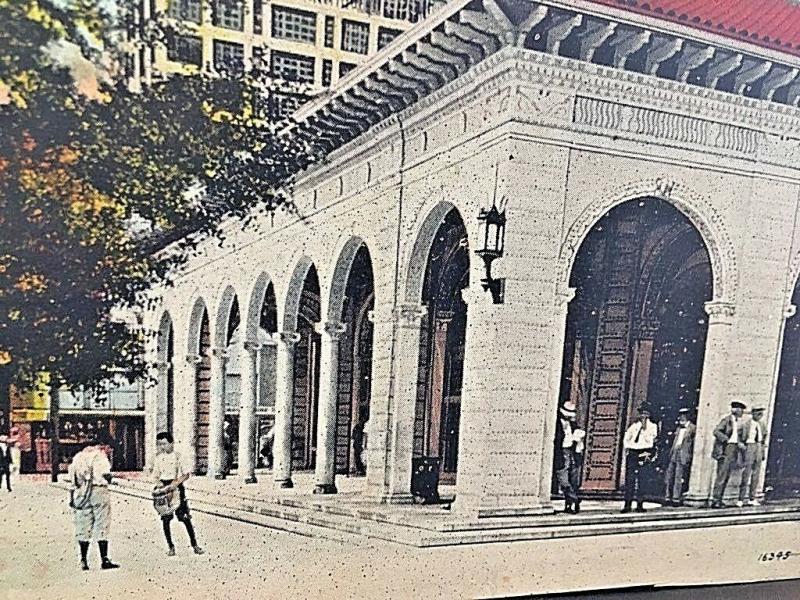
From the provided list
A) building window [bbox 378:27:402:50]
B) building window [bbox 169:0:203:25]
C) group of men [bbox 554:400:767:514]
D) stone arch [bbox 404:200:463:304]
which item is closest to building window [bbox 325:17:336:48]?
building window [bbox 378:27:402:50]

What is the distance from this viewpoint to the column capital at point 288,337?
1.88 m

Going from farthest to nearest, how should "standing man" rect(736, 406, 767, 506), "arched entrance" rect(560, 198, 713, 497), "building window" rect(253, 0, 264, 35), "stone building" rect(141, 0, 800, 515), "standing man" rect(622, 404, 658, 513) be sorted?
"standing man" rect(736, 406, 767, 506) < "standing man" rect(622, 404, 658, 513) < "arched entrance" rect(560, 198, 713, 497) < "stone building" rect(141, 0, 800, 515) < "building window" rect(253, 0, 264, 35)

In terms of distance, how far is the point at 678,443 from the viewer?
214cm

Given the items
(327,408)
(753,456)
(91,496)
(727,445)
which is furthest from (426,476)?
(753,456)

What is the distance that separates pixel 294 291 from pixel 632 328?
100 cm

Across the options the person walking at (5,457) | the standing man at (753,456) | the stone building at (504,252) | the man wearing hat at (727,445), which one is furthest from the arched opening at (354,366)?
the standing man at (753,456)

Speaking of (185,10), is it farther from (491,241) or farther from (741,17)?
(741,17)

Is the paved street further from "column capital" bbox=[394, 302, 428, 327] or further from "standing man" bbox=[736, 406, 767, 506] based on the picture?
"column capital" bbox=[394, 302, 428, 327]

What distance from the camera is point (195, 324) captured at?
→ 1761 mm

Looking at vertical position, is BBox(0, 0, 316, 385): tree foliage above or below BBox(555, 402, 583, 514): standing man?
above

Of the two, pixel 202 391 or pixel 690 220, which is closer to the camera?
pixel 202 391

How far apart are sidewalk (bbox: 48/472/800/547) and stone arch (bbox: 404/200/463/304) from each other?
549 millimetres

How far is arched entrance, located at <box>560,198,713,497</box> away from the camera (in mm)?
1989

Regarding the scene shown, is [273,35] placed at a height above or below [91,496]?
above
